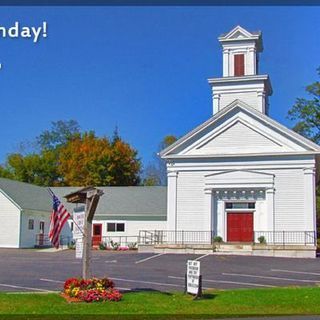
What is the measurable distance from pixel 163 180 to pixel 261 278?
227 ft

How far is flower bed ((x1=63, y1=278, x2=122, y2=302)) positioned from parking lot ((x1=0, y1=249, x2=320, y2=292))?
6.37 ft

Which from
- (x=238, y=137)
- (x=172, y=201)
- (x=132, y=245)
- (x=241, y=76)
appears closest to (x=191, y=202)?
(x=172, y=201)

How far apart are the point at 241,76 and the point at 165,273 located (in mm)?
22960

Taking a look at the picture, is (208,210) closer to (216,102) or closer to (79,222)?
(216,102)

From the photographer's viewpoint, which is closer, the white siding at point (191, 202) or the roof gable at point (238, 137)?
the roof gable at point (238, 137)

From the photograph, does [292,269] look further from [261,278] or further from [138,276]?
[138,276]

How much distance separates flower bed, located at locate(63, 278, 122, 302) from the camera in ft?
50.6

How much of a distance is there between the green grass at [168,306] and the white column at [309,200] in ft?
67.0

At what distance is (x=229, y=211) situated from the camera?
39.3 m

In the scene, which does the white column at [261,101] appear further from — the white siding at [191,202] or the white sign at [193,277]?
the white sign at [193,277]

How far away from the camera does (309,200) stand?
37.1m

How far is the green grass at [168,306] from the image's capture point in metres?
13.7

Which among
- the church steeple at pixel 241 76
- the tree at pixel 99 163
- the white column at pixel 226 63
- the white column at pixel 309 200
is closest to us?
the white column at pixel 309 200

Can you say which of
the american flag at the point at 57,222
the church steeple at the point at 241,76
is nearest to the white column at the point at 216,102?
the church steeple at the point at 241,76
